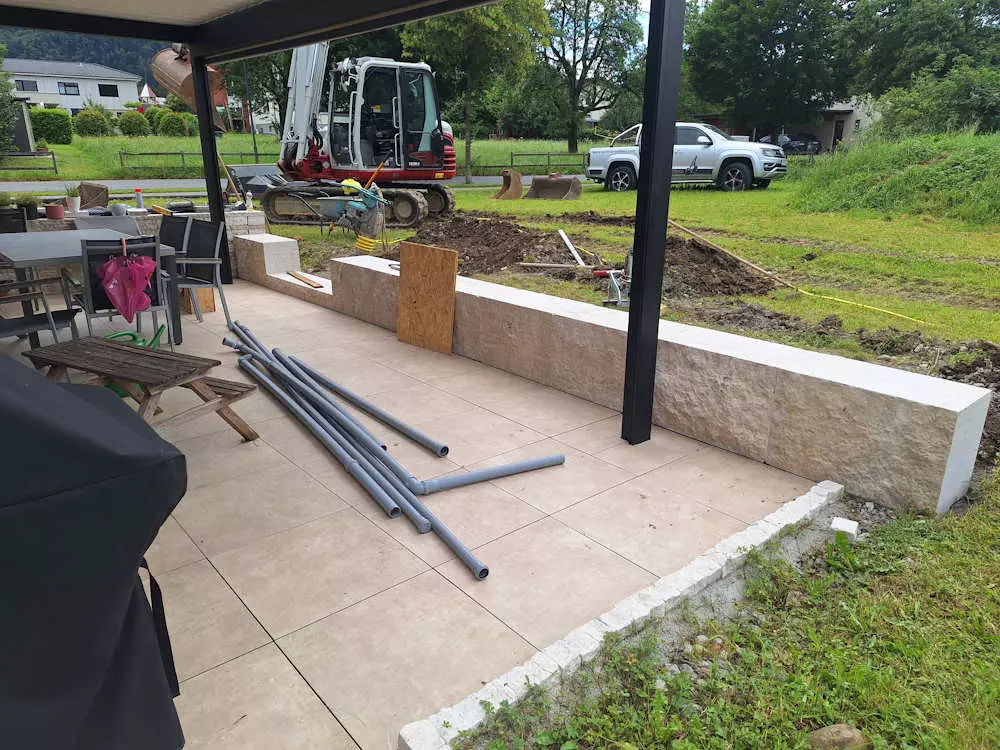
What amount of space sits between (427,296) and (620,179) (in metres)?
14.4

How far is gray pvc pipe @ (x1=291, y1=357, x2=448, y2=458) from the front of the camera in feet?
12.5

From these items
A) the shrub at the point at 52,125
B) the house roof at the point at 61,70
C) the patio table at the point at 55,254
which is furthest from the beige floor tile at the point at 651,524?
the house roof at the point at 61,70

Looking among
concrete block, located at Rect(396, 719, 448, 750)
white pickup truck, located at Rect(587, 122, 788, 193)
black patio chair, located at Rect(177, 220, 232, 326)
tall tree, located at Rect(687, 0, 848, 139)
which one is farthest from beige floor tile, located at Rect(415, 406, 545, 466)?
tall tree, located at Rect(687, 0, 848, 139)

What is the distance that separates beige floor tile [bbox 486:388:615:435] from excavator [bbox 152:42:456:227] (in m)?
10.0

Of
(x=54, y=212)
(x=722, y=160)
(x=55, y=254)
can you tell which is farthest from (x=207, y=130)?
(x=722, y=160)

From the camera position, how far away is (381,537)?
301 cm

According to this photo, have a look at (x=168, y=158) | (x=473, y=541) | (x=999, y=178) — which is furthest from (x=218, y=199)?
(x=168, y=158)

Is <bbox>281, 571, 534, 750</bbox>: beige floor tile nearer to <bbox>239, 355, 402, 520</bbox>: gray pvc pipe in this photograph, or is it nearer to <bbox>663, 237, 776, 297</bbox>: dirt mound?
<bbox>239, 355, 402, 520</bbox>: gray pvc pipe

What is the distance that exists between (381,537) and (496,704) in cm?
116

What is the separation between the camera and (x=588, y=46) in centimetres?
3719

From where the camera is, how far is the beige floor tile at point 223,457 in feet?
11.8

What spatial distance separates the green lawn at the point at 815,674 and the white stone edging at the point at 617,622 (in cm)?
5

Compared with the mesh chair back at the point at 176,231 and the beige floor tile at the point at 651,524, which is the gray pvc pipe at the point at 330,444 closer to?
the beige floor tile at the point at 651,524

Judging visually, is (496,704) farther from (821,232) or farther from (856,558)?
(821,232)
